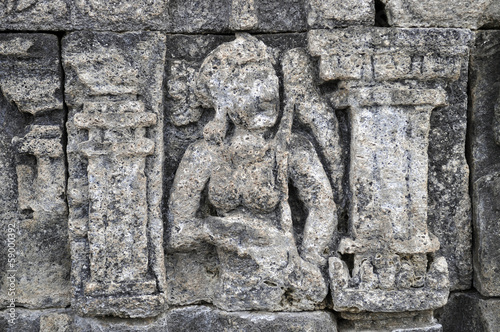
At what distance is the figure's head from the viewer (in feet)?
9.66

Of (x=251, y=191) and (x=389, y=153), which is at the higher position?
(x=389, y=153)

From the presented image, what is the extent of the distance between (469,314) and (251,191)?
1.44m

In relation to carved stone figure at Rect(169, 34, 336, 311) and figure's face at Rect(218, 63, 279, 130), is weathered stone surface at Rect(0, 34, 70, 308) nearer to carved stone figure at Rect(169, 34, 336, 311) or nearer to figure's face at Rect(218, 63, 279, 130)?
carved stone figure at Rect(169, 34, 336, 311)

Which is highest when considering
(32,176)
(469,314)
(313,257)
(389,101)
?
(389,101)

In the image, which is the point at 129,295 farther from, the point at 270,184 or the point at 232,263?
the point at 270,184

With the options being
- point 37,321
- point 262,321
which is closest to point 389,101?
point 262,321

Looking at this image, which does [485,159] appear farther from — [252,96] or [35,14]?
[35,14]

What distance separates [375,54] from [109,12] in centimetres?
135

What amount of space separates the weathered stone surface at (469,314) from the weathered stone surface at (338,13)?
1625mm

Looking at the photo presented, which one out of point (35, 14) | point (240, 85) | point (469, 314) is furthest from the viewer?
point (469, 314)

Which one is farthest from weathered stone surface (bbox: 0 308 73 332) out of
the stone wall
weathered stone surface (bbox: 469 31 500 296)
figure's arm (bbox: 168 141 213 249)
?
weathered stone surface (bbox: 469 31 500 296)

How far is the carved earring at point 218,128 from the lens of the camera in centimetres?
296

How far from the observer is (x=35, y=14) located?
2854 millimetres

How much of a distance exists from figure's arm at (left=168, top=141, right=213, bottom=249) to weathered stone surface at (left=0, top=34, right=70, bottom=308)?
59 cm
